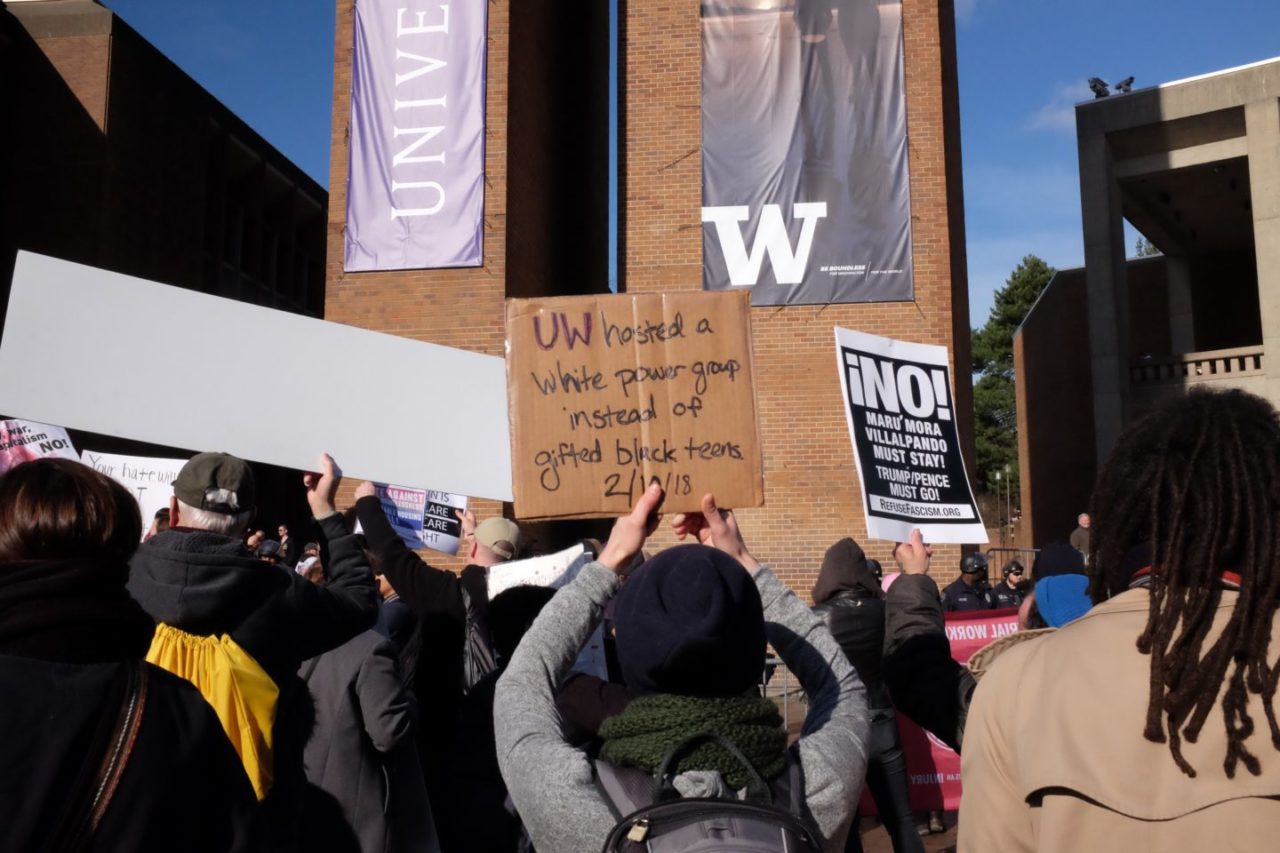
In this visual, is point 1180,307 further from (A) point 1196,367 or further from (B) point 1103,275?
(B) point 1103,275

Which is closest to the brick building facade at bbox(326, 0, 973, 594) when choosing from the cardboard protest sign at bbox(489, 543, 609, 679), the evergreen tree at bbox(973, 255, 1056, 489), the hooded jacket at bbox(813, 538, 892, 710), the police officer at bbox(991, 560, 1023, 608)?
the police officer at bbox(991, 560, 1023, 608)

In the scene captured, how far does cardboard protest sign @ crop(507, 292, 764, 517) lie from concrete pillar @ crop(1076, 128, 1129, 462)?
19.7 metres

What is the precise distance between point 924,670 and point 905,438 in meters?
3.79

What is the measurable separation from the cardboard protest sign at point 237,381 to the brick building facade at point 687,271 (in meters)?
11.3

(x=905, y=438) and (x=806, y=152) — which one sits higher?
(x=806, y=152)

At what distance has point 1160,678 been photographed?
172 cm

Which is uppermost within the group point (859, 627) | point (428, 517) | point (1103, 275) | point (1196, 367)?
point (1103, 275)

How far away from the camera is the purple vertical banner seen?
1661 cm

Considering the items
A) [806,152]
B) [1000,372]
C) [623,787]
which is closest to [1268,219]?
[806,152]

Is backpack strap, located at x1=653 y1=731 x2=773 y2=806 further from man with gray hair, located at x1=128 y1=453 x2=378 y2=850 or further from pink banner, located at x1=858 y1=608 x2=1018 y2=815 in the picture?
pink banner, located at x1=858 y1=608 x2=1018 y2=815

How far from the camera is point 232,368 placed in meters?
4.13

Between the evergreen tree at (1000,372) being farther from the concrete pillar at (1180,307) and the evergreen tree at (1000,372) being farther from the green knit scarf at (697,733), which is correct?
the green knit scarf at (697,733)

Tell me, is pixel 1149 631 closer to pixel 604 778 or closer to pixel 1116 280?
pixel 604 778

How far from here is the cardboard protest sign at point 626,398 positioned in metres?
3.46
